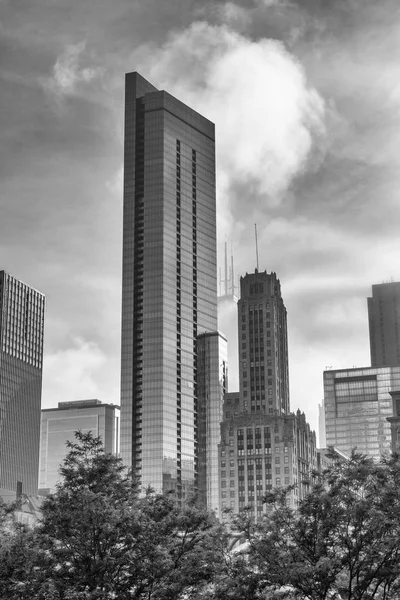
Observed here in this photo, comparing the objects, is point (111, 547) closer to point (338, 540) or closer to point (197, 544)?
point (197, 544)

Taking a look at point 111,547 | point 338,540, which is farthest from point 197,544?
point 338,540

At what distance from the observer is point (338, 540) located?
→ 45.5m

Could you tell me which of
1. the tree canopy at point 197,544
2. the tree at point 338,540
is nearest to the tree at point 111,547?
the tree canopy at point 197,544

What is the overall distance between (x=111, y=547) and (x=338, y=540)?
498 inches

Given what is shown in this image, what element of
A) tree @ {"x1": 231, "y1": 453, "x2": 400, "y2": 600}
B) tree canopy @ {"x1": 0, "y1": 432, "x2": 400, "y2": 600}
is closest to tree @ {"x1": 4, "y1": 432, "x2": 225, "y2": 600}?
tree canopy @ {"x1": 0, "y1": 432, "x2": 400, "y2": 600}

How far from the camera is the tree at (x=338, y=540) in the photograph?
1730 inches

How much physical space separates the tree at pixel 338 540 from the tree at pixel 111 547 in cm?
340

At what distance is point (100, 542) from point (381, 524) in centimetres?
1583

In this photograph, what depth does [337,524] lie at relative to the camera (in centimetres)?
4528

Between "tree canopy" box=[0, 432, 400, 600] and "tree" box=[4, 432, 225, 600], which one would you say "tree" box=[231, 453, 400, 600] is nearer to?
"tree canopy" box=[0, 432, 400, 600]

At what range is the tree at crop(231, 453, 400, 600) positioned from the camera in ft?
144

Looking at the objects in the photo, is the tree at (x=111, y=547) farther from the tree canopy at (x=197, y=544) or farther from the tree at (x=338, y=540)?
the tree at (x=338, y=540)

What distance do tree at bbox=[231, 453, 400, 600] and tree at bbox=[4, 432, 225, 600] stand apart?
134 inches

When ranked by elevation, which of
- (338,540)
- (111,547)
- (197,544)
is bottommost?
(111,547)
